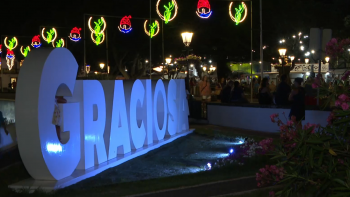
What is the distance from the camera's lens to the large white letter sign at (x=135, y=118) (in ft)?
37.7

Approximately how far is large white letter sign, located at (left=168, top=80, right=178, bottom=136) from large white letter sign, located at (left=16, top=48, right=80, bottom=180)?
20.0 feet

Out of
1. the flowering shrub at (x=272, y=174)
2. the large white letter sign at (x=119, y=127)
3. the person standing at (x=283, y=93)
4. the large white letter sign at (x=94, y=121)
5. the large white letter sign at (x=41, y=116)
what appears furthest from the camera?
the person standing at (x=283, y=93)

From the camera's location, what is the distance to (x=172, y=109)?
47.8 feet

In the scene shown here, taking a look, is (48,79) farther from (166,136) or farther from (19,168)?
(166,136)

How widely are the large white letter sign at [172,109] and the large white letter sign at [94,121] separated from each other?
15.0 feet

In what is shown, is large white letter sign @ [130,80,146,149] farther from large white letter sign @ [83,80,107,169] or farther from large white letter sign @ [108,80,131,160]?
large white letter sign @ [83,80,107,169]

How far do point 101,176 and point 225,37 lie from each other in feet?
103

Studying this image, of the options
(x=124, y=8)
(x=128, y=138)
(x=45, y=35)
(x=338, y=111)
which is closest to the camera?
(x=338, y=111)

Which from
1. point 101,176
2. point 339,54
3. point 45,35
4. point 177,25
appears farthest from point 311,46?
point 177,25

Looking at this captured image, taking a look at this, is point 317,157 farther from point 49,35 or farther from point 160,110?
point 49,35

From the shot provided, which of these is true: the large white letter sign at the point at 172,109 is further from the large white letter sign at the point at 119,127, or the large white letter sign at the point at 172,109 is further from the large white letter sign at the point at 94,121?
the large white letter sign at the point at 94,121

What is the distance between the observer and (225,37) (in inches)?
1534

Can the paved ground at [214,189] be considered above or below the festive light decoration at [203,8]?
below

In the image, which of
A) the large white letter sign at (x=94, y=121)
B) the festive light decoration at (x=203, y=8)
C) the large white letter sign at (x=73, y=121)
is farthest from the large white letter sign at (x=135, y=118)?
the festive light decoration at (x=203, y=8)
